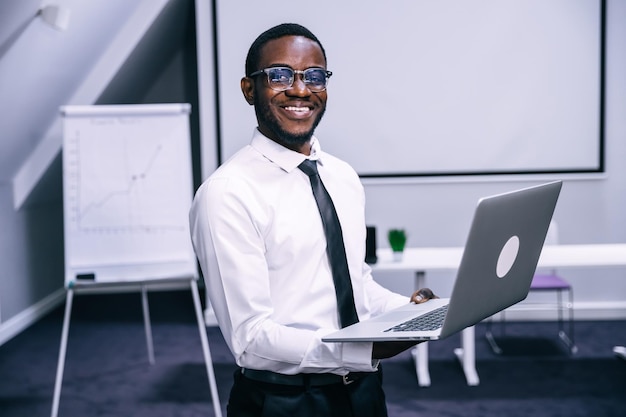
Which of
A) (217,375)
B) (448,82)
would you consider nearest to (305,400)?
(217,375)

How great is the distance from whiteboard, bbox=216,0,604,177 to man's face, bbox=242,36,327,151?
307cm

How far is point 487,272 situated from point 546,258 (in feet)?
8.17

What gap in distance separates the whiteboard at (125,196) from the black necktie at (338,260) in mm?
1970

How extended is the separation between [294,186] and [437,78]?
331 cm

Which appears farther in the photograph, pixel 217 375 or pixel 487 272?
pixel 217 375

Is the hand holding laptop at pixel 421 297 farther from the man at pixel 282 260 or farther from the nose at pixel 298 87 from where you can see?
the nose at pixel 298 87

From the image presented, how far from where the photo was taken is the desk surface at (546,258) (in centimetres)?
333

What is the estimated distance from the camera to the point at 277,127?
4.16 feet

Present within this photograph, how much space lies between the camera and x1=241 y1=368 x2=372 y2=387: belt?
4.09 feet

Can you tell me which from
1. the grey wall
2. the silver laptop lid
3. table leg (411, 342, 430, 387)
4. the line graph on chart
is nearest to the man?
the silver laptop lid

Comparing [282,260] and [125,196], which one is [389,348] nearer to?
[282,260]

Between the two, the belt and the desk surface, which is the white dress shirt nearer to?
the belt

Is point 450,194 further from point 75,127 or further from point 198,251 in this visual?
point 198,251

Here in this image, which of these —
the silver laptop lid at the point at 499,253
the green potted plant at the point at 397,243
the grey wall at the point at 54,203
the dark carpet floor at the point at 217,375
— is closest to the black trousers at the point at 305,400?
the silver laptop lid at the point at 499,253
